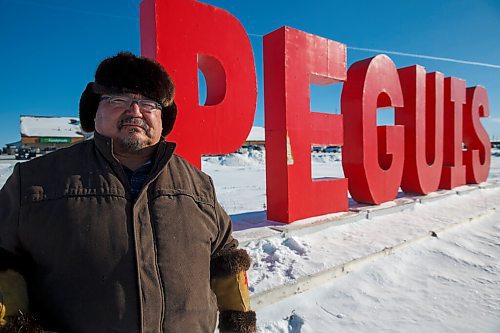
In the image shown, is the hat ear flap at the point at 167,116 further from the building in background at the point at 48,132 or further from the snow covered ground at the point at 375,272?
the building in background at the point at 48,132

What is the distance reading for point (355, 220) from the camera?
4781 mm

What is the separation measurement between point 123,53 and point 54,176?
0.66 metres

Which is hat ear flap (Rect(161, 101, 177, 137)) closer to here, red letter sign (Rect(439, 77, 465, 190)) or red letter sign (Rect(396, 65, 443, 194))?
red letter sign (Rect(396, 65, 443, 194))

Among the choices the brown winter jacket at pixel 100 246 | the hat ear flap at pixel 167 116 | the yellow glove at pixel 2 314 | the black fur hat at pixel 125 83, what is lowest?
the yellow glove at pixel 2 314

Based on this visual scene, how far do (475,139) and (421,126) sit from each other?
352cm

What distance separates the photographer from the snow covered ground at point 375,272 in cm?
247

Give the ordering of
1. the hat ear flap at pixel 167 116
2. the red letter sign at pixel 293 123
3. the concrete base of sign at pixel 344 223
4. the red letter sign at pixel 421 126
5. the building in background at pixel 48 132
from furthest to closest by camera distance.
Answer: the building in background at pixel 48 132, the red letter sign at pixel 421 126, the red letter sign at pixel 293 123, the concrete base of sign at pixel 344 223, the hat ear flap at pixel 167 116

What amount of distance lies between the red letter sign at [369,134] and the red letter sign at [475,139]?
13.4 feet

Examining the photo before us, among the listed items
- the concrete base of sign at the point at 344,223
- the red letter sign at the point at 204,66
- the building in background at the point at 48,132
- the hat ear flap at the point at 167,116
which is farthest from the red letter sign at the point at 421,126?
the building in background at the point at 48,132

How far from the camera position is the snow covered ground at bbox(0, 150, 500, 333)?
2471mm

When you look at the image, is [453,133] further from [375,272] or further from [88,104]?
[88,104]

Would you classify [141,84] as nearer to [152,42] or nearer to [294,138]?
[152,42]

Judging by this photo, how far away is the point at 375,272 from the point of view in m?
3.29

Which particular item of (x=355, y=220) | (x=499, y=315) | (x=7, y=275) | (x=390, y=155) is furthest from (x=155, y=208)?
(x=390, y=155)
